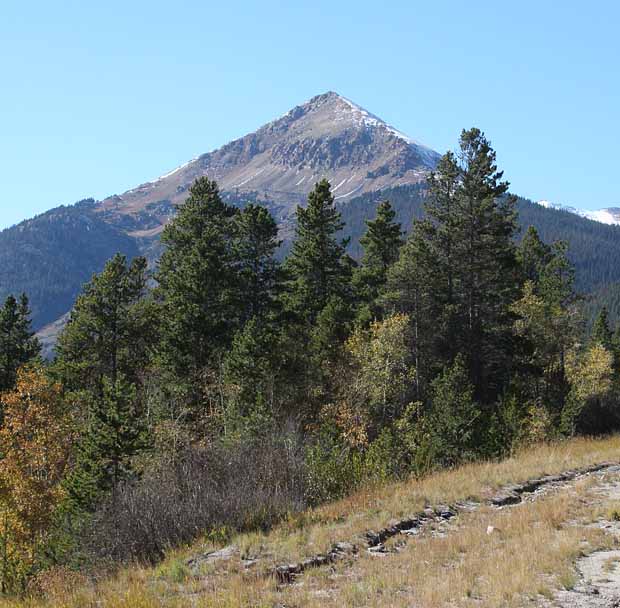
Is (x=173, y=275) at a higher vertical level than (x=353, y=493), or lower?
higher

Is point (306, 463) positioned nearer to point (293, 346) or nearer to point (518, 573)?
point (518, 573)

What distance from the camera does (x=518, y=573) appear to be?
7895 millimetres

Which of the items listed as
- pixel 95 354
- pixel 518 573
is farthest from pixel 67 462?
pixel 518 573

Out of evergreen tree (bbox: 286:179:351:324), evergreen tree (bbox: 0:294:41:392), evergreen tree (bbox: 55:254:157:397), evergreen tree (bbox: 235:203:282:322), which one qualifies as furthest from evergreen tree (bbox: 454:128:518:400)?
evergreen tree (bbox: 0:294:41:392)

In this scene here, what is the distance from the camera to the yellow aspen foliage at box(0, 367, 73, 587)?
28297 mm

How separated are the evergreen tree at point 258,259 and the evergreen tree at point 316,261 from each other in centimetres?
218

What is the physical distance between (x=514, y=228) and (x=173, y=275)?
17675 millimetres

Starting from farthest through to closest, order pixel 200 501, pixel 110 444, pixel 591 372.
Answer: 1. pixel 591 372
2. pixel 110 444
3. pixel 200 501

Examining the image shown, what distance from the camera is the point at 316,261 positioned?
37.2m

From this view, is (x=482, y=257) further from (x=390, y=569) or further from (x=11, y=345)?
(x=11, y=345)

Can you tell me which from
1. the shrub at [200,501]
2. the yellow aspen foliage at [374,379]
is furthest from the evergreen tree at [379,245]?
the shrub at [200,501]

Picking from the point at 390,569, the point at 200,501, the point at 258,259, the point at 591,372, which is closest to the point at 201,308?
the point at 258,259

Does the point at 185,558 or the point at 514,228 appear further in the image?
the point at 514,228

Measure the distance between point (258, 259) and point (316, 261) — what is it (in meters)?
4.19
